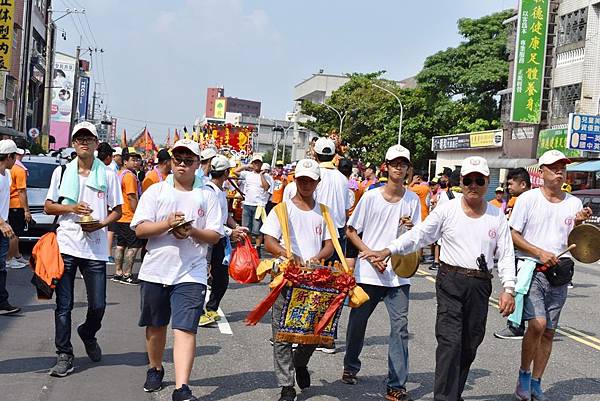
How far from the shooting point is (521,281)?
6738mm

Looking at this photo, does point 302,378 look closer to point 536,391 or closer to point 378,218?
point 378,218

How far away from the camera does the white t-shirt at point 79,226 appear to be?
22.5 feet

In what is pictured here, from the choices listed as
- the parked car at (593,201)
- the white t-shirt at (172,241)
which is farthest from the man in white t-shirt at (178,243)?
the parked car at (593,201)

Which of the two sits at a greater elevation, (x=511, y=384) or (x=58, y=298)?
(x=58, y=298)

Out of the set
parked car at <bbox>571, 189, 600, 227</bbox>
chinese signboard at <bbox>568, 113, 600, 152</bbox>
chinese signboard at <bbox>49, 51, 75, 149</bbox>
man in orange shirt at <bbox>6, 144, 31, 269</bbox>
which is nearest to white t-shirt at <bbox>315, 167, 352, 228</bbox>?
man in orange shirt at <bbox>6, 144, 31, 269</bbox>

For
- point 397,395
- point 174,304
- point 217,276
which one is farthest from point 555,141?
point 174,304

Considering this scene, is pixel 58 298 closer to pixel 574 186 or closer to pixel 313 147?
pixel 313 147

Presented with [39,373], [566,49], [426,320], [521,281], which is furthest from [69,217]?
[566,49]

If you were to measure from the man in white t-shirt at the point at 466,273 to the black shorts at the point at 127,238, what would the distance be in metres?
7.05

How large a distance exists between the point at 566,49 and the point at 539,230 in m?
33.2

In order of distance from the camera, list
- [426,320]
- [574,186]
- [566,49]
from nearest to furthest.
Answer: [426,320], [574,186], [566,49]

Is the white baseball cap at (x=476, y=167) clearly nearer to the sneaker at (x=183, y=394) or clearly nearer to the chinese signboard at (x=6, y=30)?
the sneaker at (x=183, y=394)

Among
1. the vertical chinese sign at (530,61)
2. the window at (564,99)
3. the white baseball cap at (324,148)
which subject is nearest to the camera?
the white baseball cap at (324,148)

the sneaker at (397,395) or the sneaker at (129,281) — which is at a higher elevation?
the sneaker at (397,395)
